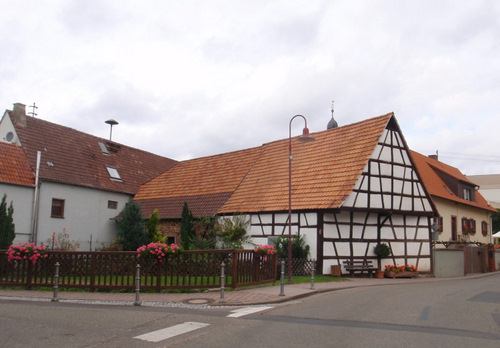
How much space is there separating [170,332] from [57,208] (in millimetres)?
20369

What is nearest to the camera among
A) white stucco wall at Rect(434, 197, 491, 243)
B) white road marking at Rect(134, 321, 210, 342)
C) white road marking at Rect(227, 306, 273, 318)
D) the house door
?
white road marking at Rect(134, 321, 210, 342)

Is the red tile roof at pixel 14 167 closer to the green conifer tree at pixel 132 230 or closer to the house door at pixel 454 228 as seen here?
the green conifer tree at pixel 132 230

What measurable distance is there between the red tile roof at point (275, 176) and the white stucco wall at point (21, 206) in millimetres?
7774

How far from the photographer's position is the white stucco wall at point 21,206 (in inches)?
936

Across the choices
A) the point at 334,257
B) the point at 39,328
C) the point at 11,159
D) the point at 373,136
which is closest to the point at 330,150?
the point at 373,136

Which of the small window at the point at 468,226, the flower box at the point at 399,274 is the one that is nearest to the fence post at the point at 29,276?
the flower box at the point at 399,274

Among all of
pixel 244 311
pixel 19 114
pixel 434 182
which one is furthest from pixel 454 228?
pixel 19 114

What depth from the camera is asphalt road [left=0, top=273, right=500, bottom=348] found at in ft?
25.0

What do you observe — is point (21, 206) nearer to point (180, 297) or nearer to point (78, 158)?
point (78, 158)

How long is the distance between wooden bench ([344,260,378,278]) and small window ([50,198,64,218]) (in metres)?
16.2

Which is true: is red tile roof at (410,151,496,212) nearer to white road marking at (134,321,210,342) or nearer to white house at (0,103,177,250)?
white house at (0,103,177,250)

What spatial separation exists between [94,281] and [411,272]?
51.2ft

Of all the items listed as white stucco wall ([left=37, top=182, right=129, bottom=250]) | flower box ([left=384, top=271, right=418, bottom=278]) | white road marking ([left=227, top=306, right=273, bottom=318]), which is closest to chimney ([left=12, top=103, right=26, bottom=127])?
white stucco wall ([left=37, top=182, right=129, bottom=250])

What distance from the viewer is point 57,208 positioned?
26328 mm
